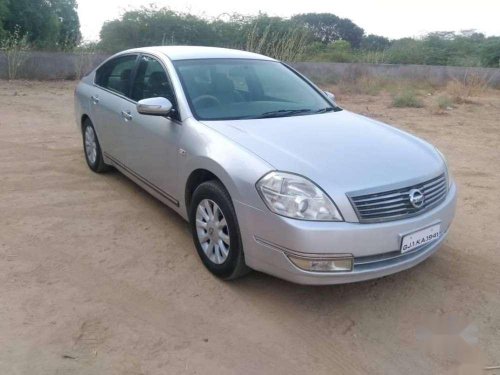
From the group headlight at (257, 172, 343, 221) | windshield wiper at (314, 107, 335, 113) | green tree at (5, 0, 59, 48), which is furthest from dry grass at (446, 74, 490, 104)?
green tree at (5, 0, 59, 48)

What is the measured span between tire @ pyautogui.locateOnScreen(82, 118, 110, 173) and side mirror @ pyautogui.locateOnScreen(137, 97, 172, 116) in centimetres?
183

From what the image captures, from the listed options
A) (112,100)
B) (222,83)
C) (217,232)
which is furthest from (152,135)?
(217,232)

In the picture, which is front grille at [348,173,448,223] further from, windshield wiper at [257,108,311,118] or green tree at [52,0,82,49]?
green tree at [52,0,82,49]

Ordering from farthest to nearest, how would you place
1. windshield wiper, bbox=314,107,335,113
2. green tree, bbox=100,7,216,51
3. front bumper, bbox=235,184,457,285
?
green tree, bbox=100,7,216,51
windshield wiper, bbox=314,107,335,113
front bumper, bbox=235,184,457,285

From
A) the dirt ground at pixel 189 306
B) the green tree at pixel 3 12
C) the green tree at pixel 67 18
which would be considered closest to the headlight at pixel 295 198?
the dirt ground at pixel 189 306

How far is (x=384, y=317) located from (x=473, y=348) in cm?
51

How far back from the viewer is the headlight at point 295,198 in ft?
9.11

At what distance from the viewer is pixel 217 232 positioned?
3.28 meters

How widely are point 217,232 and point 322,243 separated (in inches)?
32.3

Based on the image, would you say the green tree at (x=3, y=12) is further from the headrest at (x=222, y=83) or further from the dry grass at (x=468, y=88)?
the headrest at (x=222, y=83)

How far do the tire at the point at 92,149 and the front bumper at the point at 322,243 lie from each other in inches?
112

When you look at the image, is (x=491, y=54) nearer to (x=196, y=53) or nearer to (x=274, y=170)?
(x=196, y=53)

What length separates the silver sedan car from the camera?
280 cm

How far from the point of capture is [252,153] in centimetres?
306
